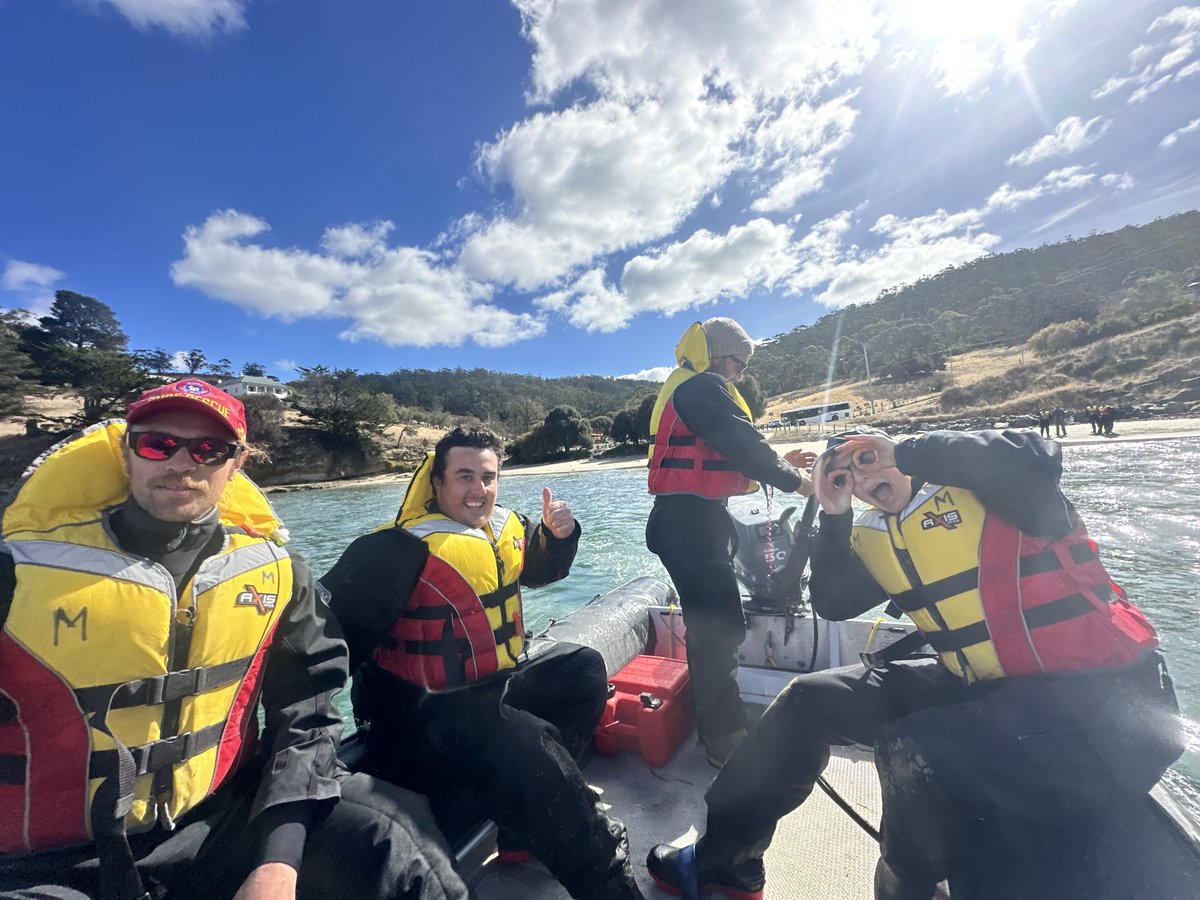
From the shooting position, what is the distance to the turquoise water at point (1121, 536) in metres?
4.30

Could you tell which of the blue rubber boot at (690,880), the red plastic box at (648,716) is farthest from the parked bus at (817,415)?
the blue rubber boot at (690,880)

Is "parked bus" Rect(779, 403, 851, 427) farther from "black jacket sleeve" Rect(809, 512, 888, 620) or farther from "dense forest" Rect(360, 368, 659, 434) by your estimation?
"black jacket sleeve" Rect(809, 512, 888, 620)

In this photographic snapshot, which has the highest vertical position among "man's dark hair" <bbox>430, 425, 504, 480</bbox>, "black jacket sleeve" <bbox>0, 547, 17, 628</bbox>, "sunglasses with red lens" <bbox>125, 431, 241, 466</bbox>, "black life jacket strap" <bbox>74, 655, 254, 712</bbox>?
"sunglasses with red lens" <bbox>125, 431, 241, 466</bbox>

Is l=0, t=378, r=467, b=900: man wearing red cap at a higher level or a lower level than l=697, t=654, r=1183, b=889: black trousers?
higher

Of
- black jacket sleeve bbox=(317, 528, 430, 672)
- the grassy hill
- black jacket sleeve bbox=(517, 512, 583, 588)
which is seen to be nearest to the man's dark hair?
black jacket sleeve bbox=(317, 528, 430, 672)

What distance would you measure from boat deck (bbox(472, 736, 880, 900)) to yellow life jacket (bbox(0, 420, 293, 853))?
1.08 meters

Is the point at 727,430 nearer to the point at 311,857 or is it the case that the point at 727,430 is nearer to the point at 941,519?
the point at 941,519

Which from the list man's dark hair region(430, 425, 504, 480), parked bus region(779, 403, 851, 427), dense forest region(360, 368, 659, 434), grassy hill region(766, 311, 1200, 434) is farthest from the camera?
dense forest region(360, 368, 659, 434)

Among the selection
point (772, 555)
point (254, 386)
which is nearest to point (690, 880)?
point (772, 555)

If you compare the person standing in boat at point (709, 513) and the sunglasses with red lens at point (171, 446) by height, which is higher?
the sunglasses with red lens at point (171, 446)

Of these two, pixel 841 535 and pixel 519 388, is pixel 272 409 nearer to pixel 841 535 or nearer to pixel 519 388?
pixel 841 535

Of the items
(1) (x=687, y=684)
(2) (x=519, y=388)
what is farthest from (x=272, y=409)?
(2) (x=519, y=388)

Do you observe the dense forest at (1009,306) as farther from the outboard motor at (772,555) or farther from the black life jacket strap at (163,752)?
the black life jacket strap at (163,752)

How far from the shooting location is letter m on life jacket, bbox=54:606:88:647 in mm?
1135
